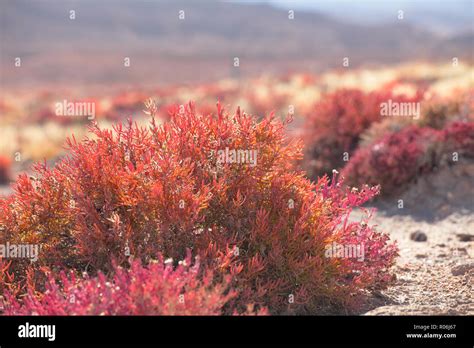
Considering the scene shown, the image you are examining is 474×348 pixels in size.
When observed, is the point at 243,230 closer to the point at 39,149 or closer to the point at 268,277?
the point at 268,277

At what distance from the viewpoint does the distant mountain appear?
68625mm

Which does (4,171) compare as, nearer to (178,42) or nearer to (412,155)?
(412,155)

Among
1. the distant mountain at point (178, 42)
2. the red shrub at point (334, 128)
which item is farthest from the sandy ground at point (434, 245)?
the distant mountain at point (178, 42)

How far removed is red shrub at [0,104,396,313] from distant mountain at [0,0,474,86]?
56856 millimetres

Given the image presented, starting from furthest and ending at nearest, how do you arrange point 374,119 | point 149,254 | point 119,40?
point 119,40 < point 374,119 < point 149,254

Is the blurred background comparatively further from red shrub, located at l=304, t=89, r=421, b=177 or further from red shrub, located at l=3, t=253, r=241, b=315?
red shrub, located at l=3, t=253, r=241, b=315

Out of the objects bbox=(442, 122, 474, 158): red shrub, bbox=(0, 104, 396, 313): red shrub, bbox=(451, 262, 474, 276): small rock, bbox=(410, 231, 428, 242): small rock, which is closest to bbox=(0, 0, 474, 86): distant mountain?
bbox=(442, 122, 474, 158): red shrub

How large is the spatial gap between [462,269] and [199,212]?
2.42 m

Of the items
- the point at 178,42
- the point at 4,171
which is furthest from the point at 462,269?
the point at 178,42

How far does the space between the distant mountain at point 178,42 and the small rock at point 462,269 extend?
184 ft

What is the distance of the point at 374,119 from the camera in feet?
33.8

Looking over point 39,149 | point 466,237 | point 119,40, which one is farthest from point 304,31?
point 466,237

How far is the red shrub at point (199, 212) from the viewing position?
13.5ft
